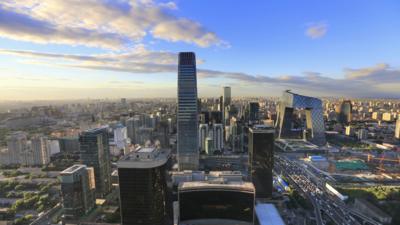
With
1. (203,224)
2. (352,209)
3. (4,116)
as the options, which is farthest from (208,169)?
(4,116)

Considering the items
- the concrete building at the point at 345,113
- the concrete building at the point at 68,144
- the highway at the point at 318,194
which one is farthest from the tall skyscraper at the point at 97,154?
the concrete building at the point at 345,113

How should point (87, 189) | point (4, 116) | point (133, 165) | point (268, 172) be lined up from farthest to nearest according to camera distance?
point (4, 116), point (268, 172), point (87, 189), point (133, 165)

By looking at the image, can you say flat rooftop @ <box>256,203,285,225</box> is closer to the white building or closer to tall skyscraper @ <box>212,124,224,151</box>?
tall skyscraper @ <box>212,124,224,151</box>

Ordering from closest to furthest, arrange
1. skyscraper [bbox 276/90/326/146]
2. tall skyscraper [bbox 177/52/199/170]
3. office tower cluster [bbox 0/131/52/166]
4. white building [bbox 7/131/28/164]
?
tall skyscraper [bbox 177/52/199/170] < white building [bbox 7/131/28/164] < office tower cluster [bbox 0/131/52/166] < skyscraper [bbox 276/90/326/146]

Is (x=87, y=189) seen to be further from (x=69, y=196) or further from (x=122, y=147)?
(x=122, y=147)

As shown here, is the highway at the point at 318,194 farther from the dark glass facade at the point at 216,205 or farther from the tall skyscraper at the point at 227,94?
the tall skyscraper at the point at 227,94

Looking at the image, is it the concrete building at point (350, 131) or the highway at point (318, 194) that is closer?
the highway at point (318, 194)

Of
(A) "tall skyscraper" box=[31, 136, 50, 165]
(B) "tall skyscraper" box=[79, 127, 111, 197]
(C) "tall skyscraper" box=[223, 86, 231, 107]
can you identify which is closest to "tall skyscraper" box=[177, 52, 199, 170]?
(B) "tall skyscraper" box=[79, 127, 111, 197]
